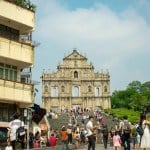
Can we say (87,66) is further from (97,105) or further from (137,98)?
(137,98)

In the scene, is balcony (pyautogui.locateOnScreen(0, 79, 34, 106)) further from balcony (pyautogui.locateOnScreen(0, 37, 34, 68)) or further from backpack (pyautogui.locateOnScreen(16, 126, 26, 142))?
backpack (pyautogui.locateOnScreen(16, 126, 26, 142))

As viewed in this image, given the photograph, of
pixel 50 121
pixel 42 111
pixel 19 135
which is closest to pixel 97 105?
pixel 50 121

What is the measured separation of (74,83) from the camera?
12231cm

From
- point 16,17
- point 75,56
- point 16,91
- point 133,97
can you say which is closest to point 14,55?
point 16,91

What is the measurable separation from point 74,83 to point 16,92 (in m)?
83.8

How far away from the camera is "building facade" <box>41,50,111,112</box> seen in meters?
120

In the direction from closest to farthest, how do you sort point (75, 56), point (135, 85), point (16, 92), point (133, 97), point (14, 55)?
point (14, 55) < point (16, 92) < point (75, 56) < point (133, 97) < point (135, 85)

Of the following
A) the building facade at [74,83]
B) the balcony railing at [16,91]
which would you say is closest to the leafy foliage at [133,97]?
the building facade at [74,83]

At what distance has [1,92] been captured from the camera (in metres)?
36.9

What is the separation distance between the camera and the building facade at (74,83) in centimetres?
12044

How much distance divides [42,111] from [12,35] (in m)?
6.36

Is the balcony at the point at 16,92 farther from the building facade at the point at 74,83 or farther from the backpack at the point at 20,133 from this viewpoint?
the building facade at the point at 74,83

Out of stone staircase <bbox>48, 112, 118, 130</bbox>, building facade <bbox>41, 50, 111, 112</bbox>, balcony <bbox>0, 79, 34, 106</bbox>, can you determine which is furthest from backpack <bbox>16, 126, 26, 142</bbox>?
building facade <bbox>41, 50, 111, 112</bbox>

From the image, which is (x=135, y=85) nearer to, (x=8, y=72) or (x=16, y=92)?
(x=8, y=72)
